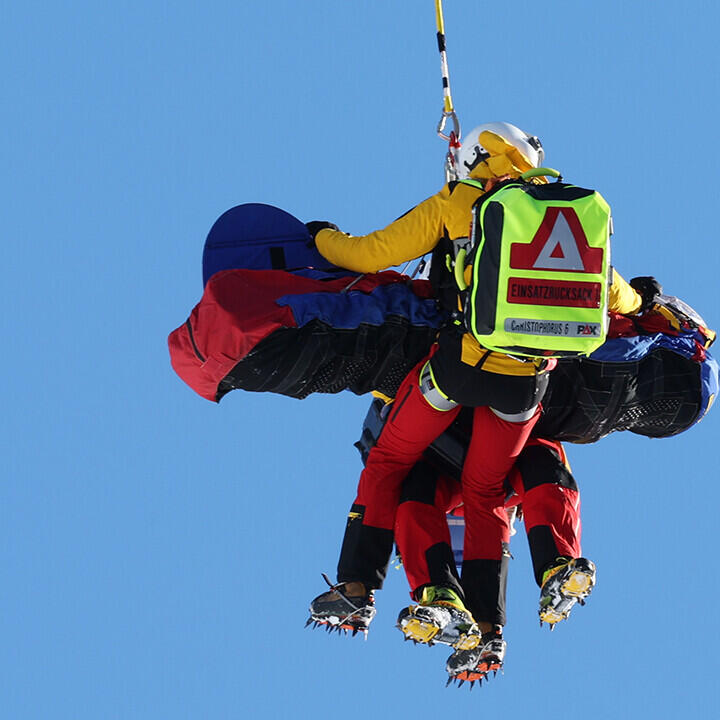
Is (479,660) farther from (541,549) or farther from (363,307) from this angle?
(363,307)

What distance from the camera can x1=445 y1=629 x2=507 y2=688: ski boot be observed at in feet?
20.0

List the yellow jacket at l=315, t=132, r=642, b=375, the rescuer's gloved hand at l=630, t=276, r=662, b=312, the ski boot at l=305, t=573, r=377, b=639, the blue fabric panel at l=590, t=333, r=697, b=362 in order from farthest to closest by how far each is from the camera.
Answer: the rescuer's gloved hand at l=630, t=276, r=662, b=312, the blue fabric panel at l=590, t=333, r=697, b=362, the ski boot at l=305, t=573, r=377, b=639, the yellow jacket at l=315, t=132, r=642, b=375

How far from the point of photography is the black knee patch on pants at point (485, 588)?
6.26 meters

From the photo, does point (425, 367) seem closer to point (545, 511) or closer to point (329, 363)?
point (329, 363)

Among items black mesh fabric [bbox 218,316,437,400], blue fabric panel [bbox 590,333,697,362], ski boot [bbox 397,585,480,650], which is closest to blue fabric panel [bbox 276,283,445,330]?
black mesh fabric [bbox 218,316,437,400]

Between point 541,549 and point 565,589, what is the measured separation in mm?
282

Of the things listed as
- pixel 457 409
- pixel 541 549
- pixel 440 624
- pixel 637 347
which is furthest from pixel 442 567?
pixel 637 347

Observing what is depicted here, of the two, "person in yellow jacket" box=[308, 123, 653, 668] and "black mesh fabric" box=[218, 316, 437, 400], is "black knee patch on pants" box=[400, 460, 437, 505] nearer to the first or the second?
"person in yellow jacket" box=[308, 123, 653, 668]

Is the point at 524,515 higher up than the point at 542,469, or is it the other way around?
the point at 542,469

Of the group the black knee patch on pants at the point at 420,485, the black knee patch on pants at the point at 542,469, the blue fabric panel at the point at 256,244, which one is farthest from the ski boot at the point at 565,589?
the blue fabric panel at the point at 256,244

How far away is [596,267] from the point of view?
5445 mm

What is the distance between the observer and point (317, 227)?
21.3ft

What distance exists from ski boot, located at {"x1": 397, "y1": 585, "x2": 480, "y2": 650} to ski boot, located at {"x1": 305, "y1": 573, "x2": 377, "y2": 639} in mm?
288

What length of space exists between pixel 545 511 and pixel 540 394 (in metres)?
0.62
